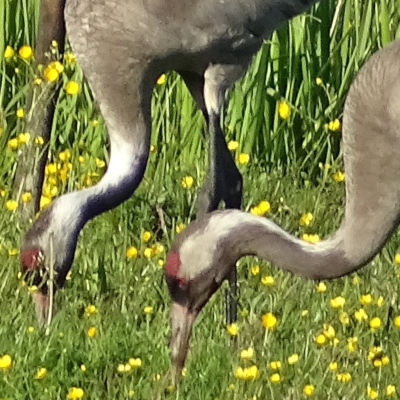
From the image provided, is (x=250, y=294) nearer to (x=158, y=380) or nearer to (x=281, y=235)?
(x=281, y=235)

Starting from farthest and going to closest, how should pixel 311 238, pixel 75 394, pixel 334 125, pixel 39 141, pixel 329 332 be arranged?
pixel 334 125
pixel 39 141
pixel 311 238
pixel 329 332
pixel 75 394

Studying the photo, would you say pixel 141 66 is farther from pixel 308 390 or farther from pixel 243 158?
pixel 308 390

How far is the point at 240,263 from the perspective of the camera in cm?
500

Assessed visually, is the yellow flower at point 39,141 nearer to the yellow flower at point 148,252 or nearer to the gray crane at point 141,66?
the gray crane at point 141,66

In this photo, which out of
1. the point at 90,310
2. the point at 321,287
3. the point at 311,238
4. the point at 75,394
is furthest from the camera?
the point at 311,238

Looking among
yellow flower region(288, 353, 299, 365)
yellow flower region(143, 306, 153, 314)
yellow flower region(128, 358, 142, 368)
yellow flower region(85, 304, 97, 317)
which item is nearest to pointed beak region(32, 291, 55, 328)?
yellow flower region(85, 304, 97, 317)

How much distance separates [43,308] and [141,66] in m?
1.08

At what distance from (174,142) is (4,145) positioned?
0.76 meters

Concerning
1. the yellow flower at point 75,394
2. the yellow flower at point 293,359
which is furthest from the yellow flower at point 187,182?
the yellow flower at point 75,394

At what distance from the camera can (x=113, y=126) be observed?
5.03 m

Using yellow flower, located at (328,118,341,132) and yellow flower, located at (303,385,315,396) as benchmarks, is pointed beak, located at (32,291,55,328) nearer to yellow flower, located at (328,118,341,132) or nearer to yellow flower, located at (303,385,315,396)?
yellow flower, located at (303,385,315,396)

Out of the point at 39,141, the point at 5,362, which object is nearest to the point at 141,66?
the point at 39,141

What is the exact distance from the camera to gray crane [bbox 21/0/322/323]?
470 centimetres

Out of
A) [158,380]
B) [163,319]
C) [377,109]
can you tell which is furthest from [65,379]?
[377,109]
